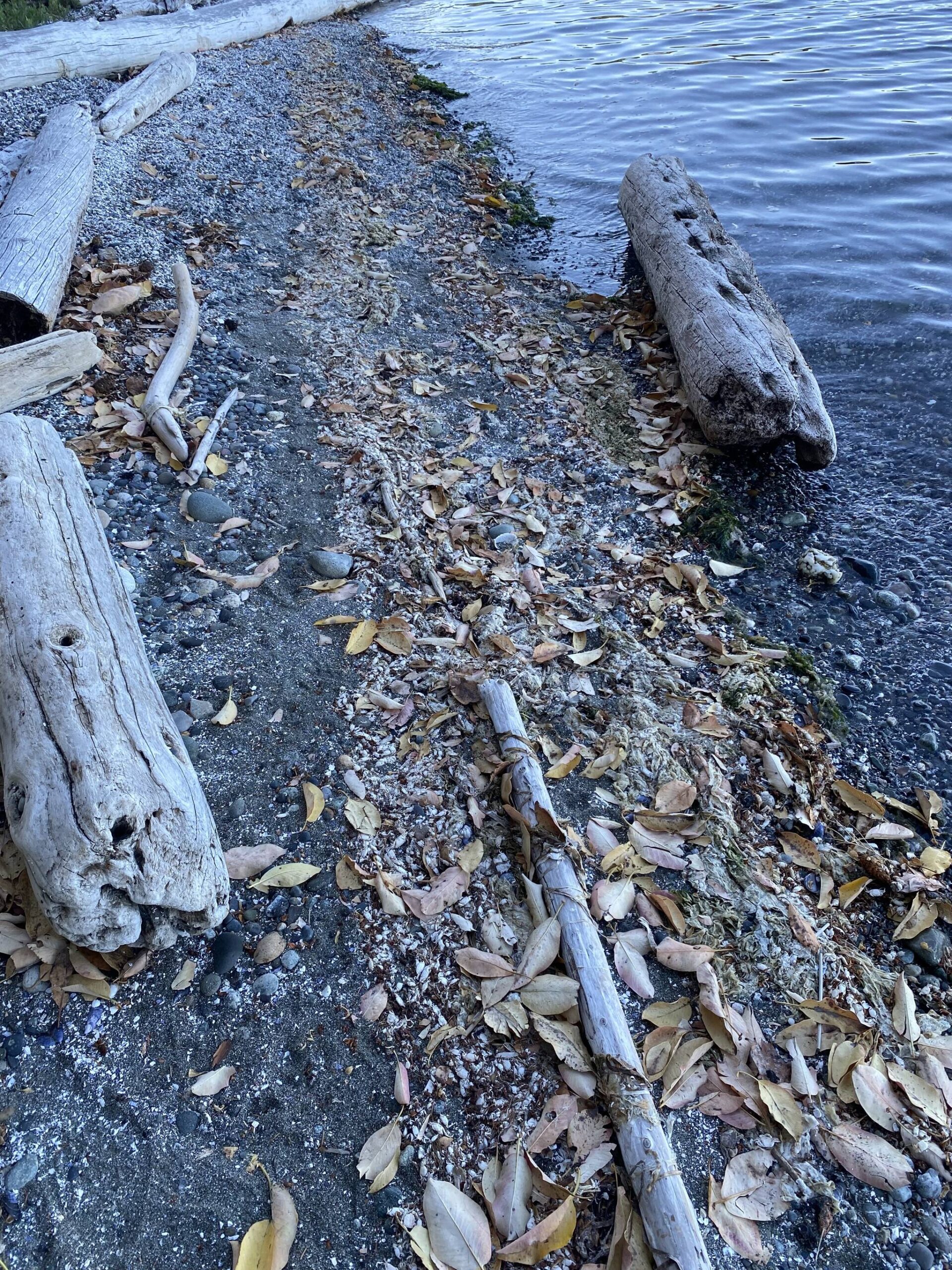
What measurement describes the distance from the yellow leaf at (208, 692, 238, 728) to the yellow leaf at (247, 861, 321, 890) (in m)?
0.68

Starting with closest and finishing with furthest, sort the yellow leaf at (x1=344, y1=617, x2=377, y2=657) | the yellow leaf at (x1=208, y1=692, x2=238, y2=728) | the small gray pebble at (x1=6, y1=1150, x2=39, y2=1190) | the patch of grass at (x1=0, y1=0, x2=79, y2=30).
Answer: the small gray pebble at (x1=6, y1=1150, x2=39, y2=1190)
the yellow leaf at (x1=208, y1=692, x2=238, y2=728)
the yellow leaf at (x1=344, y1=617, x2=377, y2=657)
the patch of grass at (x1=0, y1=0, x2=79, y2=30)

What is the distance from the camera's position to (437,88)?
11.9 metres

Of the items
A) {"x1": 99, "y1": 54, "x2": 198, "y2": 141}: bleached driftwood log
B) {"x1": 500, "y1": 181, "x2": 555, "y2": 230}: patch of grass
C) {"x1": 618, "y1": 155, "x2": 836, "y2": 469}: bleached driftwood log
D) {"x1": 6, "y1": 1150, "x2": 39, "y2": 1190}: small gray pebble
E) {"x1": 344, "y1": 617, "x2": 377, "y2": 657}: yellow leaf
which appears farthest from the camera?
{"x1": 500, "y1": 181, "x2": 555, "y2": 230}: patch of grass

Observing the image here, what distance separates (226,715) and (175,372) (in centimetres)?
245

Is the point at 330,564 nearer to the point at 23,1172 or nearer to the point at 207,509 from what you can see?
the point at 207,509

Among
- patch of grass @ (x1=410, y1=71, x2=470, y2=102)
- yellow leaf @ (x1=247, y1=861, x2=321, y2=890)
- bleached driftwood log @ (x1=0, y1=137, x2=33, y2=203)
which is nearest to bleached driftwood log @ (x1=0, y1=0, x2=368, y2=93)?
bleached driftwood log @ (x1=0, y1=137, x2=33, y2=203)

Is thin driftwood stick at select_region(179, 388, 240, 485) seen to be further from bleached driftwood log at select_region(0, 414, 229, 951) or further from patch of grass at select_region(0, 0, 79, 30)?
patch of grass at select_region(0, 0, 79, 30)

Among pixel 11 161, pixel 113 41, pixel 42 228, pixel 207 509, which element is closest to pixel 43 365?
pixel 207 509

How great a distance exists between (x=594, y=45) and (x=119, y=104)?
30.1 feet

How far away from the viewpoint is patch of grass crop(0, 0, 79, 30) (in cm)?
1042

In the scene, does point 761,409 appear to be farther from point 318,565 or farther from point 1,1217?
point 1,1217

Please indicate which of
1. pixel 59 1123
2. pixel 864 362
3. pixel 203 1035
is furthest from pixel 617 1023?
pixel 864 362

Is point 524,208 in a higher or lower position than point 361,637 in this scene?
higher

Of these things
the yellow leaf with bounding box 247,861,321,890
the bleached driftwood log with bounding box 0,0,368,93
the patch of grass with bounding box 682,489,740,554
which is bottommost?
the patch of grass with bounding box 682,489,740,554
